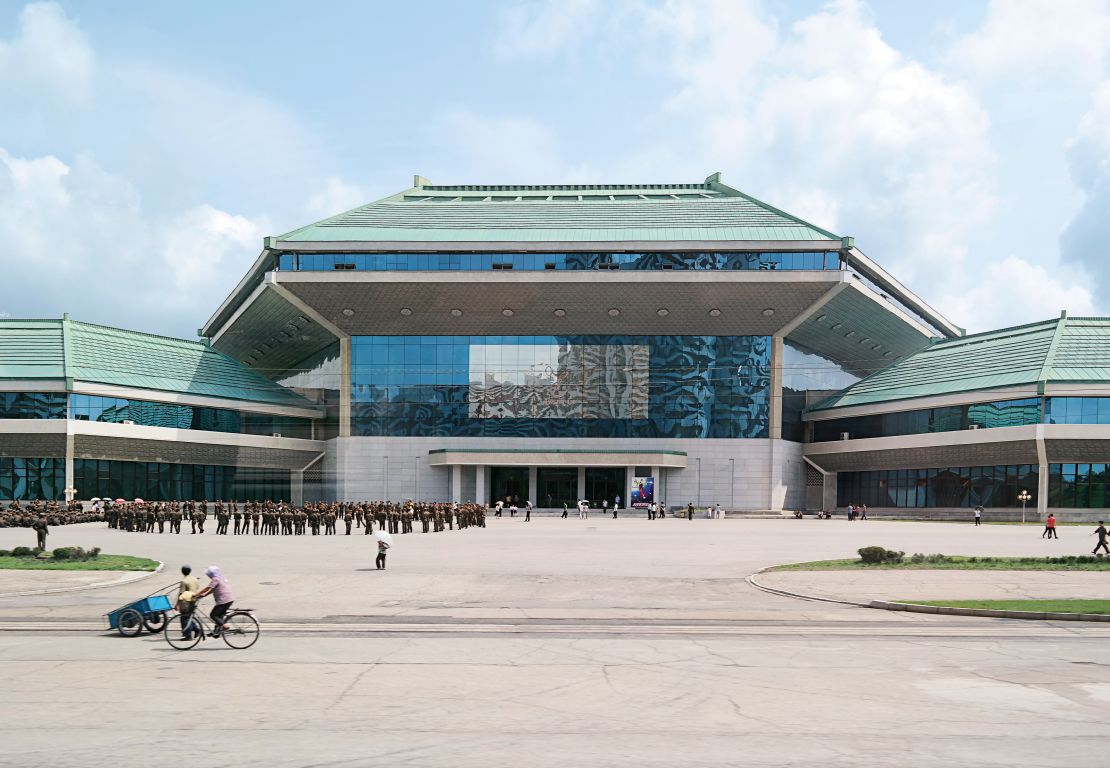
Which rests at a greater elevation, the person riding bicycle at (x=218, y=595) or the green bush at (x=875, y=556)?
the person riding bicycle at (x=218, y=595)

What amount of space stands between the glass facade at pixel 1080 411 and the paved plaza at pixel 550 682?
156 ft

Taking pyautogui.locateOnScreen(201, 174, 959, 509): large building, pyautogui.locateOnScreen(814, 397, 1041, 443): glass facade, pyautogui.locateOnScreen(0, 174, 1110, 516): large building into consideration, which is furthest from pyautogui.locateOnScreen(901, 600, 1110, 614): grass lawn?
pyautogui.locateOnScreen(201, 174, 959, 509): large building

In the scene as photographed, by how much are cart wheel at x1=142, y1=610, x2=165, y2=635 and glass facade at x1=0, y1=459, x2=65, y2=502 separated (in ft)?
207

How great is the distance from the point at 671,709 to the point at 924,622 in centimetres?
1085

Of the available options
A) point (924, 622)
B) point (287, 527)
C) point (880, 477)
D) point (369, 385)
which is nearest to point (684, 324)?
point (880, 477)

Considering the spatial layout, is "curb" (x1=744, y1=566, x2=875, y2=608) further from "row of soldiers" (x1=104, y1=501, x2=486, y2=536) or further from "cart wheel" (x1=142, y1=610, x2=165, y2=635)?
"row of soldiers" (x1=104, y1=501, x2=486, y2=536)

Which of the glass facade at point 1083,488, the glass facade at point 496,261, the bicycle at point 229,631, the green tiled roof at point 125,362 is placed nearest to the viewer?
the bicycle at point 229,631

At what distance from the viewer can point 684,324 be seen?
280ft

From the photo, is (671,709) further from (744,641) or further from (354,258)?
(354,258)

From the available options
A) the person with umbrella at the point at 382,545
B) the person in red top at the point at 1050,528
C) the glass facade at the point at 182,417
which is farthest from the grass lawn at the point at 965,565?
the glass facade at the point at 182,417

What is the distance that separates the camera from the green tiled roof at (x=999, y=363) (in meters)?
71.2

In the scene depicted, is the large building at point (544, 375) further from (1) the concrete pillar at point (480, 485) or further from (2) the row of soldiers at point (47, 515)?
(2) the row of soldiers at point (47, 515)

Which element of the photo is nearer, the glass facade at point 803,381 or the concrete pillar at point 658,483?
the concrete pillar at point 658,483

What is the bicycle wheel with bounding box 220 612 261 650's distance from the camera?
17.6 m
